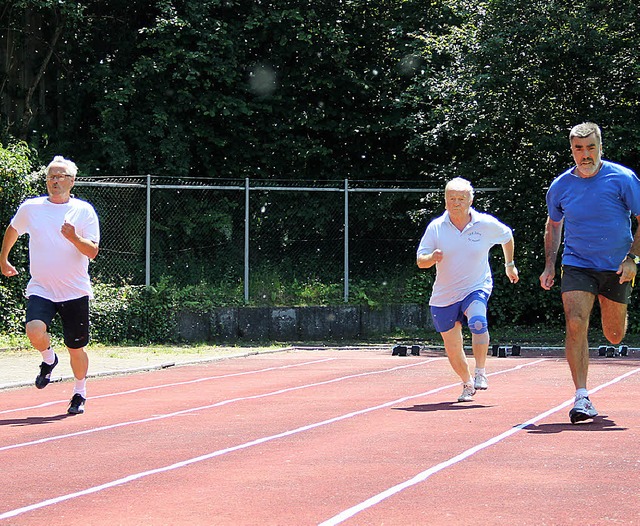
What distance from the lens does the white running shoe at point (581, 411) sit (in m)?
8.41

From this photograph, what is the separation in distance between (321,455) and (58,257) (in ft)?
11.7

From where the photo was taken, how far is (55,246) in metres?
9.86

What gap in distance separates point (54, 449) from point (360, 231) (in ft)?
49.4

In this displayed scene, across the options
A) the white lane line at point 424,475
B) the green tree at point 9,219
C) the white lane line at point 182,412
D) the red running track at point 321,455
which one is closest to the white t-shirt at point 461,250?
the red running track at point 321,455

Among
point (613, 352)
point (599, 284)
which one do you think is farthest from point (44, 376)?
point (613, 352)

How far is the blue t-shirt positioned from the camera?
8617 millimetres

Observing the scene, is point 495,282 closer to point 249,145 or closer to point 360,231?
point 360,231

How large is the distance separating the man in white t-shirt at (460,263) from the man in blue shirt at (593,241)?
1.47m

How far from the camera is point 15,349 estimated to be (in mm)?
17359

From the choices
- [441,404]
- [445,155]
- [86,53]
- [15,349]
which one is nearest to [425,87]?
[445,155]

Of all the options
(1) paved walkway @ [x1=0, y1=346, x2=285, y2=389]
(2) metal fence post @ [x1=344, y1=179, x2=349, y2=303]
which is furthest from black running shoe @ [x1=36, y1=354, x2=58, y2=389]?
(2) metal fence post @ [x1=344, y1=179, x2=349, y2=303]

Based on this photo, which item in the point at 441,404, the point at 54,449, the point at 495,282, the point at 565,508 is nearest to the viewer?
the point at 565,508

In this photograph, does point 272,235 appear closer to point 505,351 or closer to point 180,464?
point 505,351

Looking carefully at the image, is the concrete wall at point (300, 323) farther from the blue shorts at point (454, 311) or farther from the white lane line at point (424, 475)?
the white lane line at point (424, 475)
